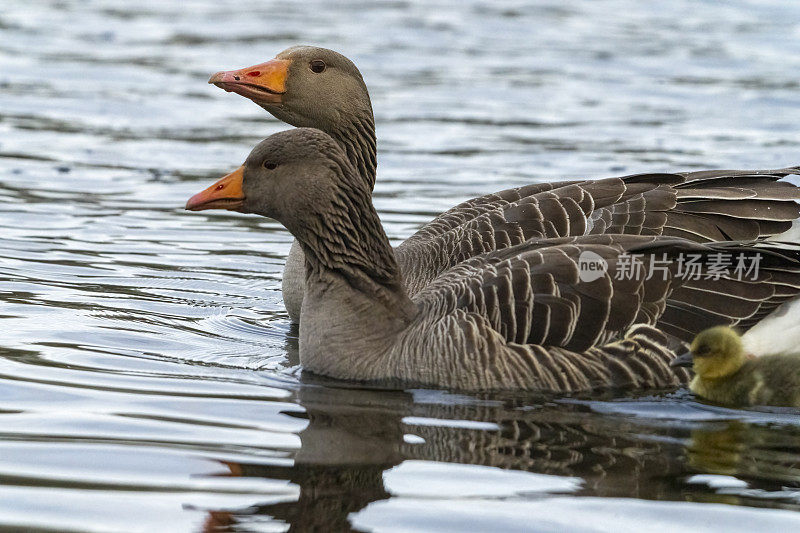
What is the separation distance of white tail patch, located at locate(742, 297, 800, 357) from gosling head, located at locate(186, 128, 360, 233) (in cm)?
277

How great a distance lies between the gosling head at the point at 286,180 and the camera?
8281 millimetres

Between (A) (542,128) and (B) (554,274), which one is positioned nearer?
(B) (554,274)

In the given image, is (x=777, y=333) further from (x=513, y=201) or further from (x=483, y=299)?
(x=513, y=201)

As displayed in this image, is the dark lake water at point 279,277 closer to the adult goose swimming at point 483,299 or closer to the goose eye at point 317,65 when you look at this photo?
the adult goose swimming at point 483,299

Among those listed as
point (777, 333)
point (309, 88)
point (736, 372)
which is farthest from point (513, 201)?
point (736, 372)

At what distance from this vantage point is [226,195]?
826 cm

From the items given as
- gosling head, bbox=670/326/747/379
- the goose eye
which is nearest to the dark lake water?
gosling head, bbox=670/326/747/379

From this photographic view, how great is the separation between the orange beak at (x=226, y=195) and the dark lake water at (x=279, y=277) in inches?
42.2

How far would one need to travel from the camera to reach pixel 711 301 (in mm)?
8109

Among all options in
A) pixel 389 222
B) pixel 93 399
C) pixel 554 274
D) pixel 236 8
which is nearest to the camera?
pixel 93 399

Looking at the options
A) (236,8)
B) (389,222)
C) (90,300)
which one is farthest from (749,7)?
(90,300)

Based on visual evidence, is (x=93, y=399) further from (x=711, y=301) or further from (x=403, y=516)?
(x=711, y=301)

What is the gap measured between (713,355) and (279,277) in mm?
5105

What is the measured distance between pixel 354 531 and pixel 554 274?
286cm
